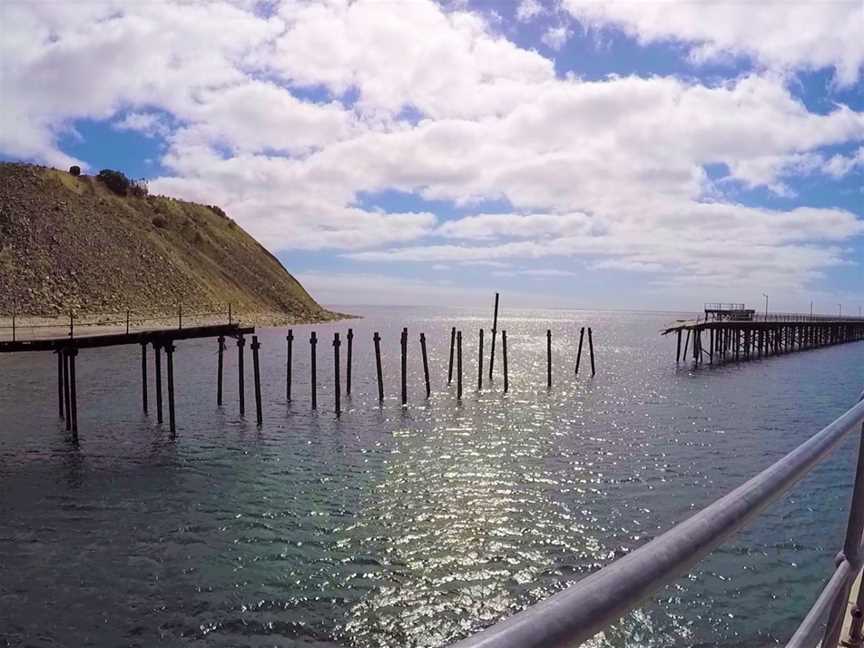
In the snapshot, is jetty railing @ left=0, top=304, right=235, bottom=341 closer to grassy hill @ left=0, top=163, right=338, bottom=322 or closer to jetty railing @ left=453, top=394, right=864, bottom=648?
grassy hill @ left=0, top=163, right=338, bottom=322

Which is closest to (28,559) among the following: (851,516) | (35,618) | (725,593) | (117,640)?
(35,618)

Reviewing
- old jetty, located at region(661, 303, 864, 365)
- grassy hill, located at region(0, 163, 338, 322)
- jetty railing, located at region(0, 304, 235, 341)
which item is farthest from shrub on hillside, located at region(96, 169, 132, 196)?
old jetty, located at region(661, 303, 864, 365)

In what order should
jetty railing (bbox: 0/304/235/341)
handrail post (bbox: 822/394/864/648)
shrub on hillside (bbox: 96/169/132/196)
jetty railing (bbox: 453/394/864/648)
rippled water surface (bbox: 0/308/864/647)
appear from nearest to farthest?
jetty railing (bbox: 453/394/864/648), handrail post (bbox: 822/394/864/648), rippled water surface (bbox: 0/308/864/647), jetty railing (bbox: 0/304/235/341), shrub on hillside (bbox: 96/169/132/196)

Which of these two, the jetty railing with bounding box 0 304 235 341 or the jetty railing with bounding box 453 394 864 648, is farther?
the jetty railing with bounding box 0 304 235 341

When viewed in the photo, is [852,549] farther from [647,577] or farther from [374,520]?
[374,520]

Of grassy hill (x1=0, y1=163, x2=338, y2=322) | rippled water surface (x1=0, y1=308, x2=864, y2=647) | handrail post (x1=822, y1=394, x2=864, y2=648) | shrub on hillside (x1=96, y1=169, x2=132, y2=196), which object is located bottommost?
rippled water surface (x1=0, y1=308, x2=864, y2=647)

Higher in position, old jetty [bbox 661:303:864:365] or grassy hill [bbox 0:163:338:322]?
grassy hill [bbox 0:163:338:322]

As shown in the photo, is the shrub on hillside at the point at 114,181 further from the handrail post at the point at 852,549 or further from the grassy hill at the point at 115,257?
the handrail post at the point at 852,549
